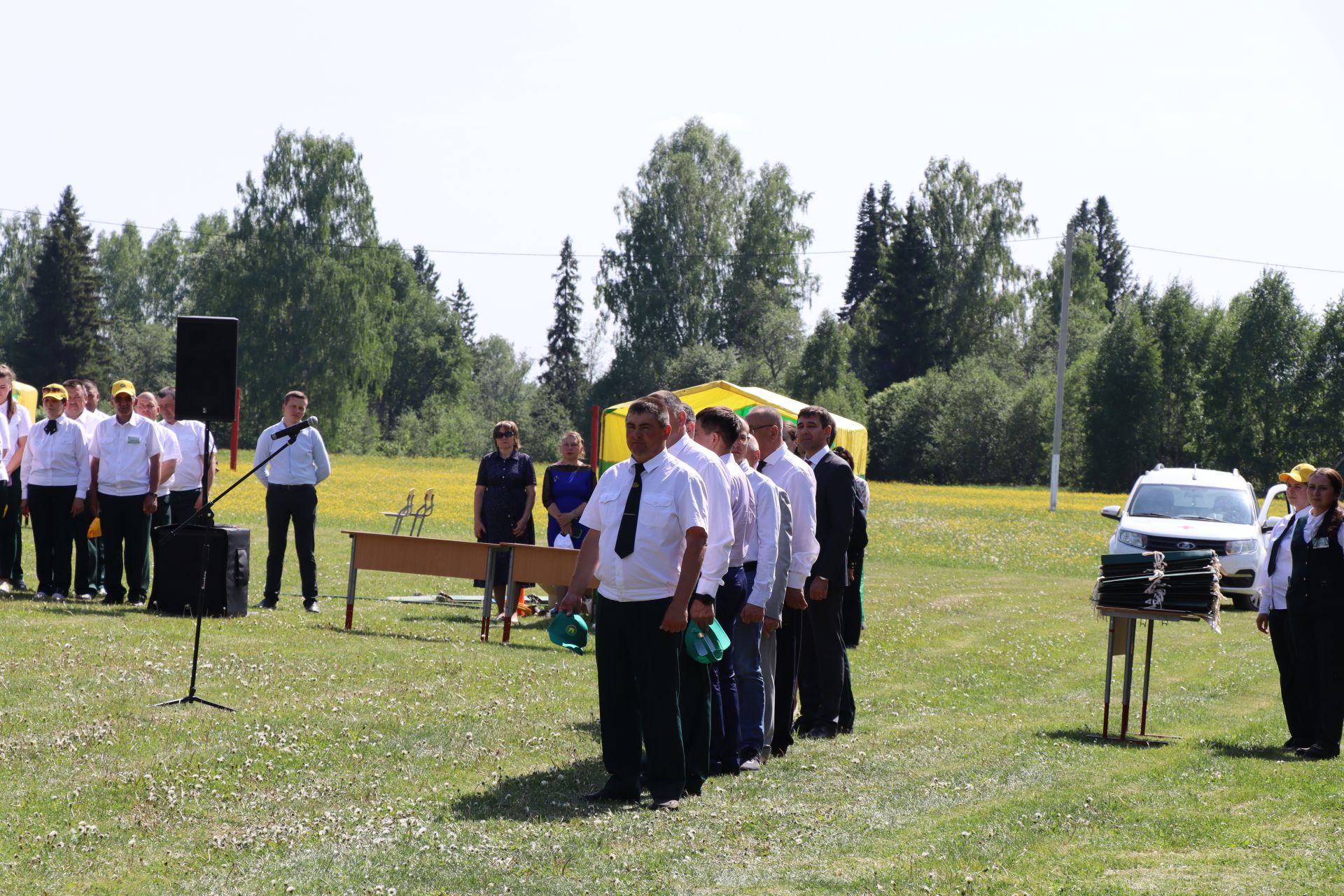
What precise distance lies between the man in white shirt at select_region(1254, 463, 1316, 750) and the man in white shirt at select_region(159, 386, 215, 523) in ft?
31.3

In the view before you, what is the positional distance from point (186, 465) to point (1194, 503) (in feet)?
48.7

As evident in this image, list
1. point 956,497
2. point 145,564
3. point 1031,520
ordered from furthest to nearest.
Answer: point 956,497 → point 1031,520 → point 145,564

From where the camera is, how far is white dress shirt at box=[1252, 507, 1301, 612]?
393 inches

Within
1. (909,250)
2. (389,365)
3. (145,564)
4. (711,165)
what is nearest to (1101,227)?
(909,250)

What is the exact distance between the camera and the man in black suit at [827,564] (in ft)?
30.0

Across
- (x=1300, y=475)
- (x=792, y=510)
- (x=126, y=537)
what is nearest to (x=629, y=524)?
(x=792, y=510)

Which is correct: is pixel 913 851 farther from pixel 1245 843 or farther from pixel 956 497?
pixel 956 497

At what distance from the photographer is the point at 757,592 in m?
→ 8.02

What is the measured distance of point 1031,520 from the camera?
3919 centimetres

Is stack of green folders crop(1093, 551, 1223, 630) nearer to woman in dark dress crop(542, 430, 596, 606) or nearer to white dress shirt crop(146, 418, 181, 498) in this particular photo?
woman in dark dress crop(542, 430, 596, 606)

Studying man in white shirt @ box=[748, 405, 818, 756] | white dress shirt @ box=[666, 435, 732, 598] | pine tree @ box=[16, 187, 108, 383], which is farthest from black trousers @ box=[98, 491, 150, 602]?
pine tree @ box=[16, 187, 108, 383]

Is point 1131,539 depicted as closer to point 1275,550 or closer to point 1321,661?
point 1275,550

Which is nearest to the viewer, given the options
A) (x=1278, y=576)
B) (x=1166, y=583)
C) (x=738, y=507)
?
(x=738, y=507)

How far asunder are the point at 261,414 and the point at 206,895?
64.8 metres
